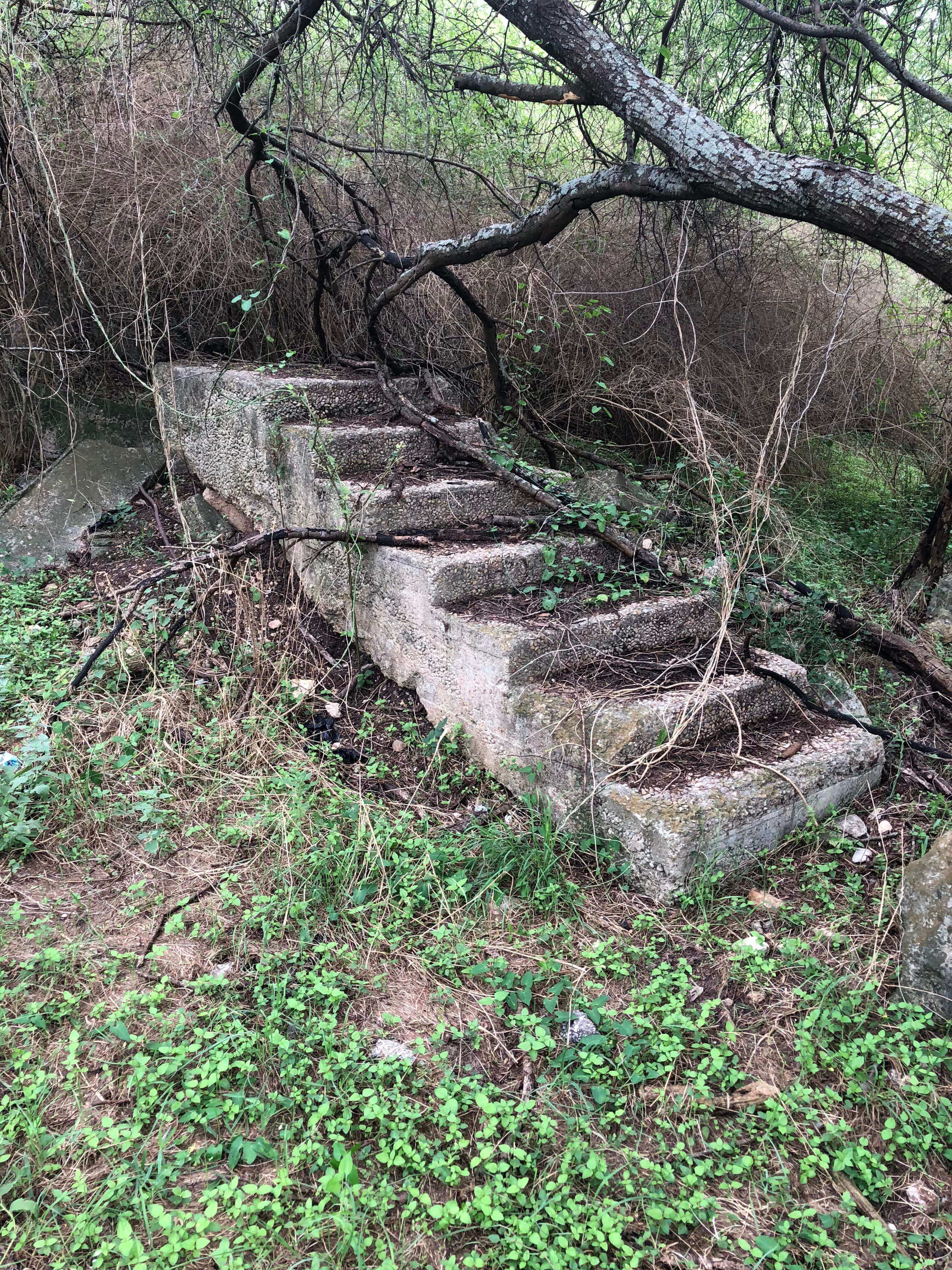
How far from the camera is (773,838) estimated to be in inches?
113

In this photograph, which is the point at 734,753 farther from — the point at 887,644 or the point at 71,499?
the point at 71,499

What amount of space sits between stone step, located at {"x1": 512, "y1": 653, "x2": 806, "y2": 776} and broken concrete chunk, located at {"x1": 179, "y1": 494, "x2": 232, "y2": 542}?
9.10ft

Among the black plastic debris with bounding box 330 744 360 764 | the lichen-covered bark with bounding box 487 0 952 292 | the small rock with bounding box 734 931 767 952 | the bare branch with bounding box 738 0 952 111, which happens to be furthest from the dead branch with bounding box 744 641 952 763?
the bare branch with bounding box 738 0 952 111

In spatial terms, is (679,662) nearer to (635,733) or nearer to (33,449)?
(635,733)

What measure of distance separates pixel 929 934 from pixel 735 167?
2.72 metres

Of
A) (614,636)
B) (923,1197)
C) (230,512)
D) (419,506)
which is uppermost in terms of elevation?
(419,506)

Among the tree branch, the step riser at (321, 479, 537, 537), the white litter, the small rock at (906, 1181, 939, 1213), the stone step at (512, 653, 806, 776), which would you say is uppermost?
the tree branch

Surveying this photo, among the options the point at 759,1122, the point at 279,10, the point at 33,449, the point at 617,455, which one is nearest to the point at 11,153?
the point at 279,10

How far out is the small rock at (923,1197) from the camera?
6.02 ft

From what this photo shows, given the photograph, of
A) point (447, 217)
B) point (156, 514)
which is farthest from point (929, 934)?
point (447, 217)

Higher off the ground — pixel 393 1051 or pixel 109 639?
pixel 109 639

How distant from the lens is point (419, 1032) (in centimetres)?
224

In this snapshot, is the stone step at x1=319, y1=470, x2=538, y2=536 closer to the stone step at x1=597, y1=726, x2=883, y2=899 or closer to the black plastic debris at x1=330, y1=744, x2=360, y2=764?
the black plastic debris at x1=330, y1=744, x2=360, y2=764

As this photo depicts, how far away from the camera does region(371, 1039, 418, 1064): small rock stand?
2137 millimetres
